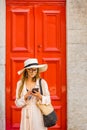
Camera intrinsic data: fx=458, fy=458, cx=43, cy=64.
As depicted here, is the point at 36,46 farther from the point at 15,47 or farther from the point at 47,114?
the point at 47,114

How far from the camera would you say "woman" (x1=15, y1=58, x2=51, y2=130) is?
6.93 meters

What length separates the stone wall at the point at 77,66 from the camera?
910 centimetres

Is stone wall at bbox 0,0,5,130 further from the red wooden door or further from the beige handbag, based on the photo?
the beige handbag

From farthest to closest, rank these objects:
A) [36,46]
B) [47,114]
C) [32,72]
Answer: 1. [36,46]
2. [32,72]
3. [47,114]

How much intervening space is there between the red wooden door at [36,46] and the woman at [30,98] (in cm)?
210

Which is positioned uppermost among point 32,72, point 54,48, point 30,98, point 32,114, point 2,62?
point 54,48

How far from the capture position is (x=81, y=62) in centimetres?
911

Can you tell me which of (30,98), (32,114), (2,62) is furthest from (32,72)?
(2,62)

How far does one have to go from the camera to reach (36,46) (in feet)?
30.3

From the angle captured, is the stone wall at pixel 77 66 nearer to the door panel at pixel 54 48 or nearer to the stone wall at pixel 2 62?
the door panel at pixel 54 48

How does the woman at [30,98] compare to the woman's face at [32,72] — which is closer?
the woman at [30,98]

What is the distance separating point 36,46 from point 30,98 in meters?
2.40

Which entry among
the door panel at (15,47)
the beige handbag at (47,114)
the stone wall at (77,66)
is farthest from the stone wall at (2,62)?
the beige handbag at (47,114)

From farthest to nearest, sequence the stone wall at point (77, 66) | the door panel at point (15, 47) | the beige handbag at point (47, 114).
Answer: the door panel at point (15, 47) < the stone wall at point (77, 66) < the beige handbag at point (47, 114)
